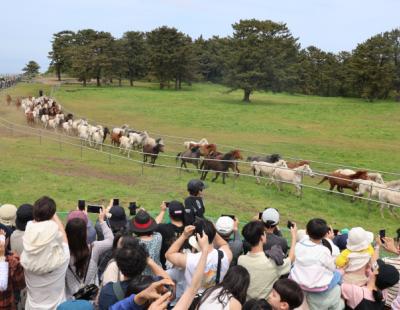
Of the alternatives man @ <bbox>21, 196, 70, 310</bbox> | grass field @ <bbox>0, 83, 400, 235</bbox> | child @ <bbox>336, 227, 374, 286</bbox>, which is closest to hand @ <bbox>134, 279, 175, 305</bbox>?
man @ <bbox>21, 196, 70, 310</bbox>

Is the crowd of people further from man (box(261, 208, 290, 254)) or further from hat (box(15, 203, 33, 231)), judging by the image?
man (box(261, 208, 290, 254))

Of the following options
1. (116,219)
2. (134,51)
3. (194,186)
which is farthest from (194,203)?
(134,51)

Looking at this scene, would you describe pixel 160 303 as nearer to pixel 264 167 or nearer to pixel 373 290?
pixel 373 290

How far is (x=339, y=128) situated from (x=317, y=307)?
104 feet

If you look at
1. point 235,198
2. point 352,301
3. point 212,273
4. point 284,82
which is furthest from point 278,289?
point 284,82

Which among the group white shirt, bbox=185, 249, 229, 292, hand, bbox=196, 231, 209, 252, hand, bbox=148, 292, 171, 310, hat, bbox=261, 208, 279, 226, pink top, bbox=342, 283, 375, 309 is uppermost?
hand, bbox=196, 231, 209, 252

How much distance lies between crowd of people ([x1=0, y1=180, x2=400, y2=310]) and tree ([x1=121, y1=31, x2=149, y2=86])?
68.1 metres

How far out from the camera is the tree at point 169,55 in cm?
6312

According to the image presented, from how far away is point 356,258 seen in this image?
5.00 metres

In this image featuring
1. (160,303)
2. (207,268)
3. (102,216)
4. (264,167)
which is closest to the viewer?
(160,303)

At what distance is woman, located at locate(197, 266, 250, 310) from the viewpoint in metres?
3.76

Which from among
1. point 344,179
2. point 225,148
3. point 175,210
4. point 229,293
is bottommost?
point 225,148

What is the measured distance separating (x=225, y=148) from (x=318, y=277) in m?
20.5

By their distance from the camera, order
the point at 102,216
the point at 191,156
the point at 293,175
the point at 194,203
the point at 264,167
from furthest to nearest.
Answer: the point at 191,156 < the point at 264,167 < the point at 293,175 < the point at 194,203 < the point at 102,216
